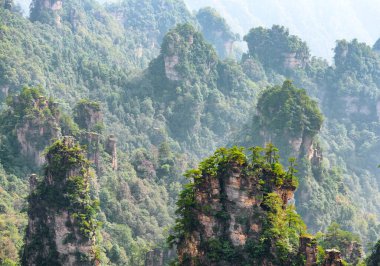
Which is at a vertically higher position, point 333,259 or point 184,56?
point 184,56

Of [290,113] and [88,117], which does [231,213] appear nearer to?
[88,117]

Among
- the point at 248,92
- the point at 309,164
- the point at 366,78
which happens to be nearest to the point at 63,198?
the point at 309,164

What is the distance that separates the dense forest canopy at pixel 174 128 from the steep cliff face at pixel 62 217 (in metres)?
0.16

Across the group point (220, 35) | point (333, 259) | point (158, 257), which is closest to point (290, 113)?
point (158, 257)

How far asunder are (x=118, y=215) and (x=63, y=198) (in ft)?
80.4

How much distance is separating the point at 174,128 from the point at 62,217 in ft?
223

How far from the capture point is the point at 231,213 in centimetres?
4494

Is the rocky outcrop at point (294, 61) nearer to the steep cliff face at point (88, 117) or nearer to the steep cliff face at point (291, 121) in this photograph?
the steep cliff face at point (291, 121)

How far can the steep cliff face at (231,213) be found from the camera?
44.3 m

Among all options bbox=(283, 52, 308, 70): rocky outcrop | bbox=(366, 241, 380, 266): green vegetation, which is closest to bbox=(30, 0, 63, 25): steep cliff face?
bbox=(283, 52, 308, 70): rocky outcrop

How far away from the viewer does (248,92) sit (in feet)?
439

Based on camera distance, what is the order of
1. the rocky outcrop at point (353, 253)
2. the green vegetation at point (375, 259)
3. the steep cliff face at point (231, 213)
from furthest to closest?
the rocky outcrop at point (353, 253), the green vegetation at point (375, 259), the steep cliff face at point (231, 213)

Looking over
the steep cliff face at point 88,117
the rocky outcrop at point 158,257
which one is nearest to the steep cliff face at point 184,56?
the steep cliff face at point 88,117

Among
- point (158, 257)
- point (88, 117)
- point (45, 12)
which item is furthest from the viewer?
point (45, 12)
